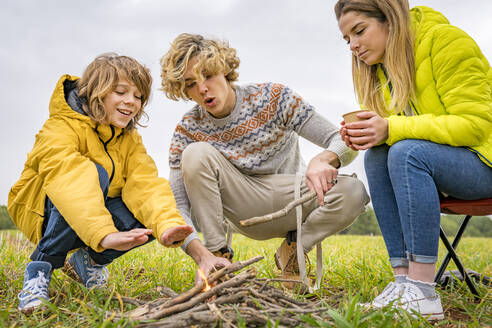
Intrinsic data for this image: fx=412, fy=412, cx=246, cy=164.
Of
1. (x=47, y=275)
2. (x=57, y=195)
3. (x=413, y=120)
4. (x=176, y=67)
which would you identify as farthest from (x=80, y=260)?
(x=413, y=120)

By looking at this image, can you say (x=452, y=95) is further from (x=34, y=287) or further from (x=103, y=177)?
(x=34, y=287)

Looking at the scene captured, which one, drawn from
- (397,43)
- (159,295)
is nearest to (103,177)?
(159,295)

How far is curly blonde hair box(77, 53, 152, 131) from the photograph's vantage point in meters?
2.25

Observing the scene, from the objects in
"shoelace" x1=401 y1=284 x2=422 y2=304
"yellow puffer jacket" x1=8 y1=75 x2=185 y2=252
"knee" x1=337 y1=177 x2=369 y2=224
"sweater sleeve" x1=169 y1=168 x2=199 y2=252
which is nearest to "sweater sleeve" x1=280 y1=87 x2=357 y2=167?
"knee" x1=337 y1=177 x2=369 y2=224

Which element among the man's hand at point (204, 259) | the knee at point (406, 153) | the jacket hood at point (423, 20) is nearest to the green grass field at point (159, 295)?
the man's hand at point (204, 259)

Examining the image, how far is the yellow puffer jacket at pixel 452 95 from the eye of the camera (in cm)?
184

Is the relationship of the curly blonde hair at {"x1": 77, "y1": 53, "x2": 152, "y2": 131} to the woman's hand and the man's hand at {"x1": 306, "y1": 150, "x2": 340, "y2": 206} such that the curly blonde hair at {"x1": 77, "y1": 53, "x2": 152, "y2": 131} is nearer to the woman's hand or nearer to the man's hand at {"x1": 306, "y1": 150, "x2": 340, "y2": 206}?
the man's hand at {"x1": 306, "y1": 150, "x2": 340, "y2": 206}

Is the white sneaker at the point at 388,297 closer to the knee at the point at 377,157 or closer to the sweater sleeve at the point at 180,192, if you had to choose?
the knee at the point at 377,157

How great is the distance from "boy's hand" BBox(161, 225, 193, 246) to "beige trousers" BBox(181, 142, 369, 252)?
0.53 m

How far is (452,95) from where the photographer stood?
6.15 ft

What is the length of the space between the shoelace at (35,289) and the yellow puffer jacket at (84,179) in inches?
10.2

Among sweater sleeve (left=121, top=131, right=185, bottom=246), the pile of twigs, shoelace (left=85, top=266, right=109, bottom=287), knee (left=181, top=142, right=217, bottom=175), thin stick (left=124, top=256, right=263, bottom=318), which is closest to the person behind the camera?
the pile of twigs

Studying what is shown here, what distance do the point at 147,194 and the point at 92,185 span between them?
1.12 ft

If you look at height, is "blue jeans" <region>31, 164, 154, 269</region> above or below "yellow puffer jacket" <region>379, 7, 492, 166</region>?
below
